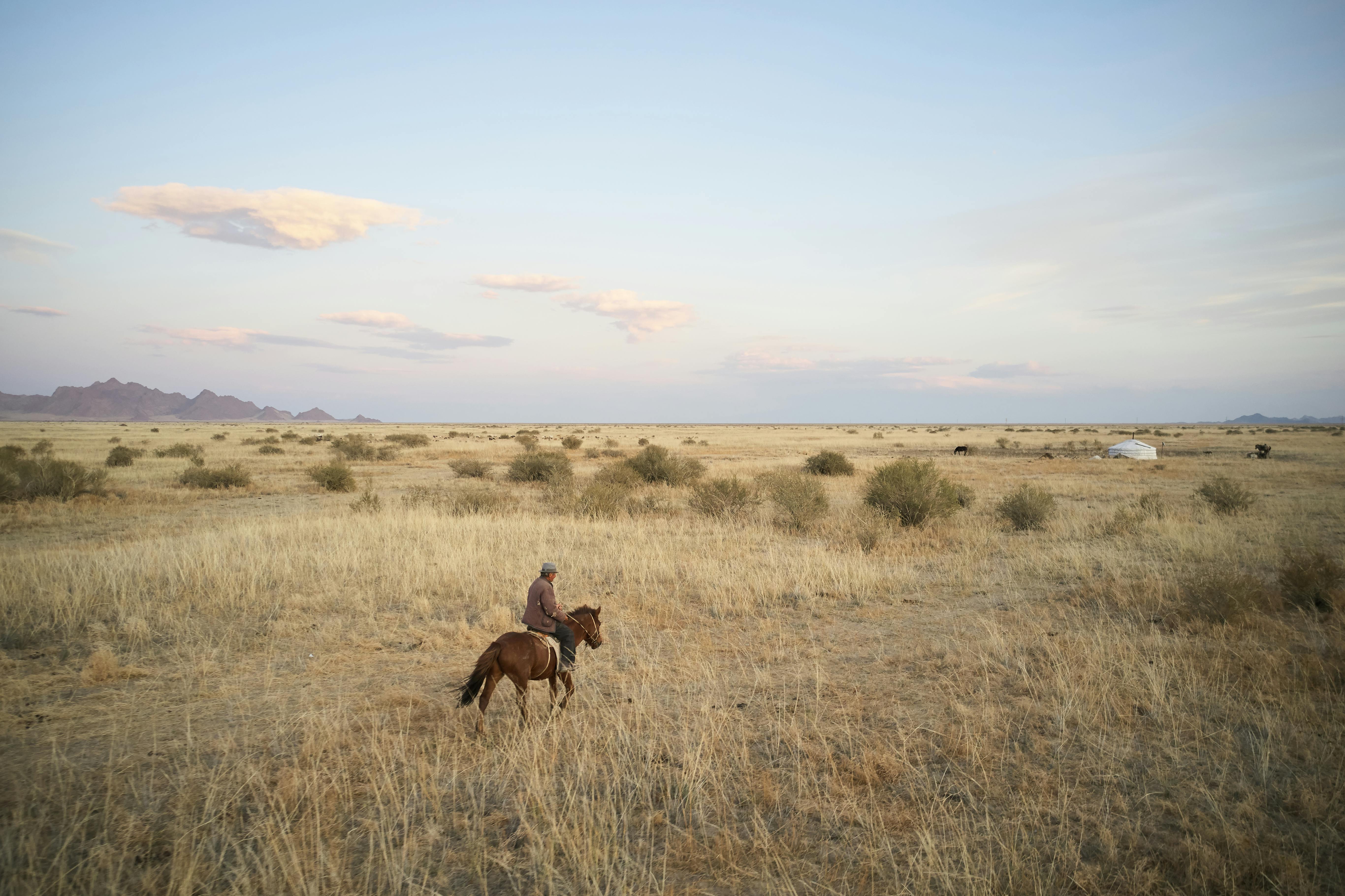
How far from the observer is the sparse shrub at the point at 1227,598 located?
289 inches

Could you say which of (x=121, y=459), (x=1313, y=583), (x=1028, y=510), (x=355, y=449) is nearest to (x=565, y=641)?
(x=1313, y=583)

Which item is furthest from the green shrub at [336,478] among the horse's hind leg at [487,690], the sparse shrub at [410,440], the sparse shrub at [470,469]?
the sparse shrub at [410,440]


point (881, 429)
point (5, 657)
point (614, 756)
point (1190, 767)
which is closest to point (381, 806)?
point (614, 756)

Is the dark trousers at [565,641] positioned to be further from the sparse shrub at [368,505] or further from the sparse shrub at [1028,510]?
the sparse shrub at [1028,510]

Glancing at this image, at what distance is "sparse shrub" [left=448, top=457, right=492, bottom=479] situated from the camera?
26203mm

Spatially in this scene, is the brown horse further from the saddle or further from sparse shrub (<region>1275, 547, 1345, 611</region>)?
sparse shrub (<region>1275, 547, 1345, 611</region>)

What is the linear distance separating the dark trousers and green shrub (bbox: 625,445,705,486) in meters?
17.9

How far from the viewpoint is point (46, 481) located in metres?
17.7

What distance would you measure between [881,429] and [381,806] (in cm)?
11554

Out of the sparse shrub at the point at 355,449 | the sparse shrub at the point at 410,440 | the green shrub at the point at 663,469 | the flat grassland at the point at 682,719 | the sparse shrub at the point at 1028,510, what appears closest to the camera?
the flat grassland at the point at 682,719

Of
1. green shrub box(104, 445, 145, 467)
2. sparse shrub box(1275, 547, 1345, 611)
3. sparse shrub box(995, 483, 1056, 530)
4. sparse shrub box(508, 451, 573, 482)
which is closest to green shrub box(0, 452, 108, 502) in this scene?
green shrub box(104, 445, 145, 467)

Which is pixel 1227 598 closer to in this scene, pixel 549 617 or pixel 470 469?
pixel 549 617

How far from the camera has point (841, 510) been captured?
17234mm

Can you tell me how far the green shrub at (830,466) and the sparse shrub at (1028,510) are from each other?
12556mm
